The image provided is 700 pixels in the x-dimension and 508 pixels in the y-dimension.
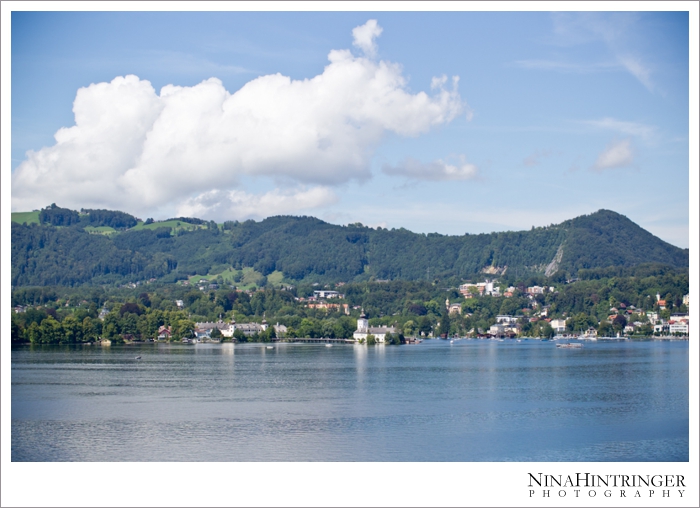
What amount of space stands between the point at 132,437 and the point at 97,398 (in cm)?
826

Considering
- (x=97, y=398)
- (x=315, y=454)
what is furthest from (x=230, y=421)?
(x=97, y=398)

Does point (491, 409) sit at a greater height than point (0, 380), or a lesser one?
lesser

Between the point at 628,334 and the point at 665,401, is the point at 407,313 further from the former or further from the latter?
the point at 665,401

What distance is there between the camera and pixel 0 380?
19109 mm

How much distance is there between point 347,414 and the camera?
26.3 m

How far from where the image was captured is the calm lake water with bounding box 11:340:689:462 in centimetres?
2097

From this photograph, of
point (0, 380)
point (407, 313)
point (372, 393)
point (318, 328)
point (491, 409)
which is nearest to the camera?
point (0, 380)

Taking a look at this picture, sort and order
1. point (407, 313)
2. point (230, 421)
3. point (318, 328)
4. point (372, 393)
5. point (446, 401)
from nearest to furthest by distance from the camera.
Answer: point (230, 421)
point (446, 401)
point (372, 393)
point (318, 328)
point (407, 313)

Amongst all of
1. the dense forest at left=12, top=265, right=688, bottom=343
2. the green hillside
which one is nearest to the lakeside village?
the dense forest at left=12, top=265, right=688, bottom=343

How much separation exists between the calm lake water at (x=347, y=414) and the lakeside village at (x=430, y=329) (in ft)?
125

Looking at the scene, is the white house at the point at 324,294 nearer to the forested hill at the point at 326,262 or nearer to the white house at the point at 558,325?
the forested hill at the point at 326,262

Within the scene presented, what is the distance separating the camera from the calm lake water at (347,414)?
21.0 metres

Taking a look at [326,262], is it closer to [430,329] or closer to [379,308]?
[379,308]

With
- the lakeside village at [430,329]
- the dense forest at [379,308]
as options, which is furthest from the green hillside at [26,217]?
the lakeside village at [430,329]
